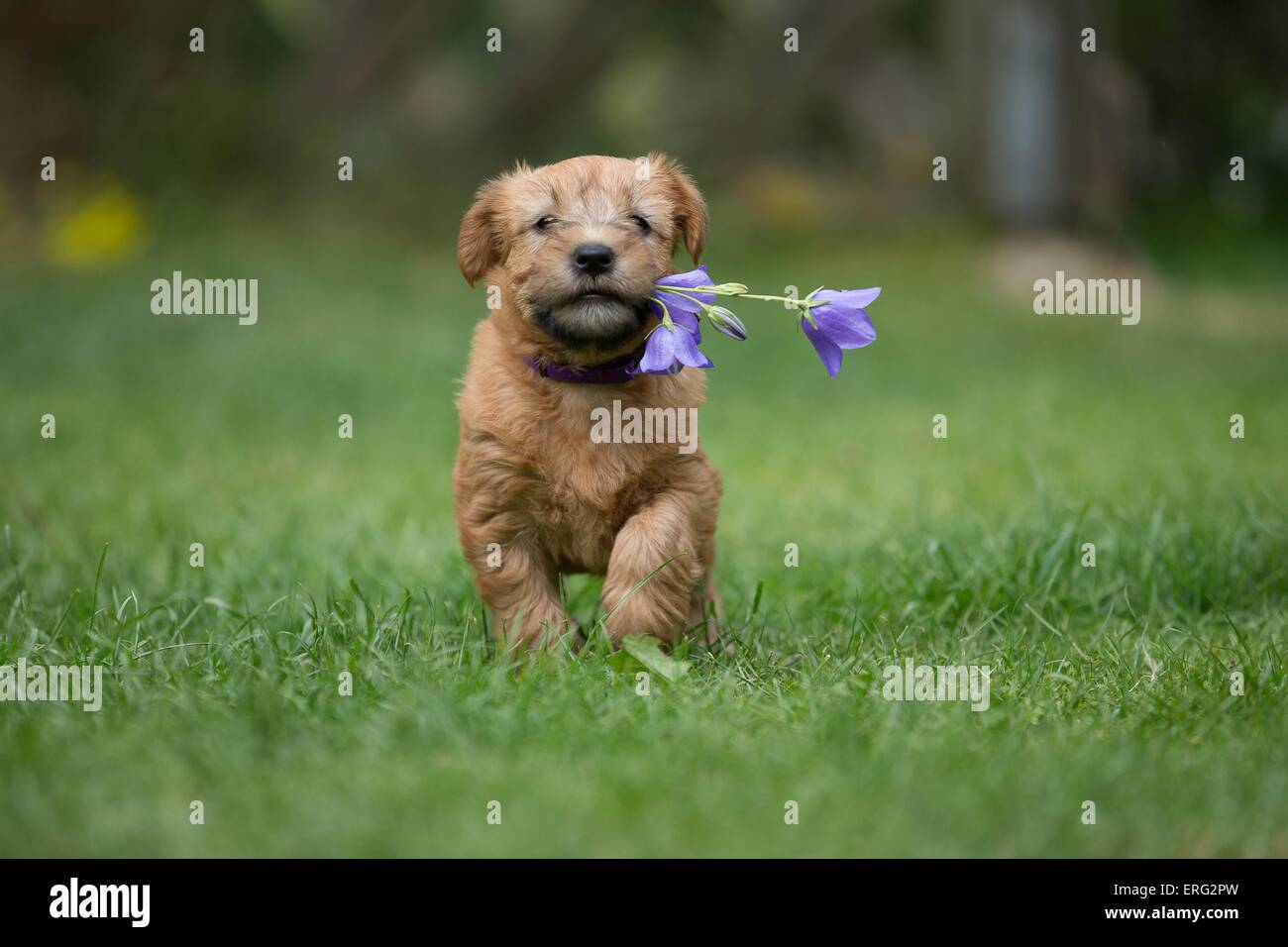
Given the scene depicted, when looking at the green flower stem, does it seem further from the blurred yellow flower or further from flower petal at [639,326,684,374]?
the blurred yellow flower

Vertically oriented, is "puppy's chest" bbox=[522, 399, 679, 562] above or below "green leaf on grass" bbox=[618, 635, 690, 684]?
above

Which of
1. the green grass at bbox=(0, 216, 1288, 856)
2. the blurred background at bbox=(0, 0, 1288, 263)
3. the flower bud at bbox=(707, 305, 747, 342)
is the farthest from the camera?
the blurred background at bbox=(0, 0, 1288, 263)

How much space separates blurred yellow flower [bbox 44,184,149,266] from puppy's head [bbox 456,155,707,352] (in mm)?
7461

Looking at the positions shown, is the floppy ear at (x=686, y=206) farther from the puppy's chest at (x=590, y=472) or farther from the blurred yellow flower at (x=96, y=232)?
the blurred yellow flower at (x=96, y=232)

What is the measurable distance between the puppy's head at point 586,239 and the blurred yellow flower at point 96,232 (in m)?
7.46

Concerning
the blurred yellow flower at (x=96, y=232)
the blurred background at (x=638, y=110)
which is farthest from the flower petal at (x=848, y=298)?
the blurred background at (x=638, y=110)

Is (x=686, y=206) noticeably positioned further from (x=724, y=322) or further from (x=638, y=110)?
(x=638, y=110)

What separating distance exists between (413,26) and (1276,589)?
9.64m

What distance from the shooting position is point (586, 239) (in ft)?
11.3

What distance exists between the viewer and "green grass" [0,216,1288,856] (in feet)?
8.68

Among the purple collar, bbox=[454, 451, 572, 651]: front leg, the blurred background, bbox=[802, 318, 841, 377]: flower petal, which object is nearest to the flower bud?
bbox=[802, 318, 841, 377]: flower petal

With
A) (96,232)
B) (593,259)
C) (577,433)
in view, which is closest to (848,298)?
(593,259)

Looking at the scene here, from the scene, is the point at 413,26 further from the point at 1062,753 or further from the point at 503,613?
the point at 1062,753

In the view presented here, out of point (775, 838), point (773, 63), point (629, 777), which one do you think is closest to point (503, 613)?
point (629, 777)
